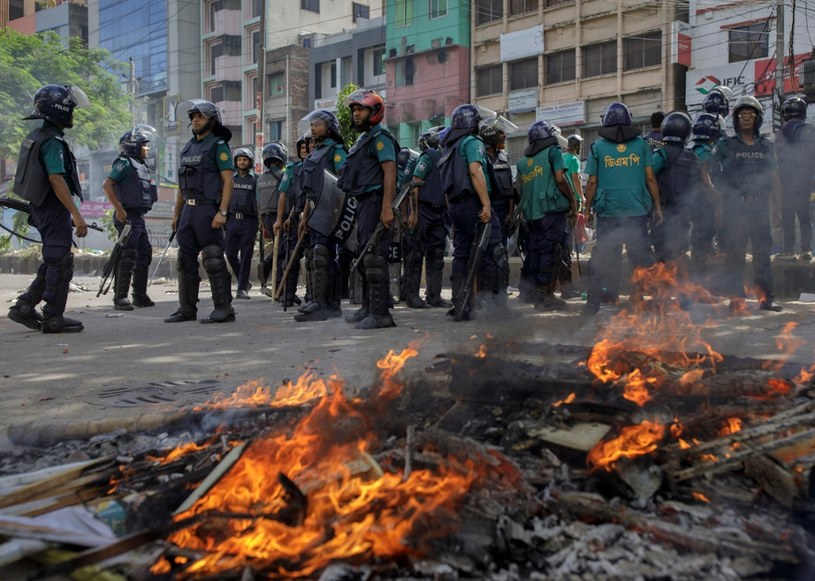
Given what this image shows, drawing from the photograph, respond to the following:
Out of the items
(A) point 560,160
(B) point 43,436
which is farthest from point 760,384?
(A) point 560,160

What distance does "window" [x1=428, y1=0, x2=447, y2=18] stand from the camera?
3603 cm

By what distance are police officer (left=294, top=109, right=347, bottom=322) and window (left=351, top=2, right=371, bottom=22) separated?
140 feet

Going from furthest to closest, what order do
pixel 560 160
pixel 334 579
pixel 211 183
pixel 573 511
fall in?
1. pixel 560 160
2. pixel 211 183
3. pixel 573 511
4. pixel 334 579

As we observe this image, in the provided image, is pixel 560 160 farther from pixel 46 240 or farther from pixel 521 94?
pixel 521 94

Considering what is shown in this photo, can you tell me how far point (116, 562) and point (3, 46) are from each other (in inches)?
1337

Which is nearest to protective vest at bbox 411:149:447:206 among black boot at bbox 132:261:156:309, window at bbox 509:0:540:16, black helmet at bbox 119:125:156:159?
black helmet at bbox 119:125:156:159

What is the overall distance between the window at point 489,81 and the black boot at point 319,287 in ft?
94.1

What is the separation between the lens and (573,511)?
7.66ft

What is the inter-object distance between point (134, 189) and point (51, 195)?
8.53ft

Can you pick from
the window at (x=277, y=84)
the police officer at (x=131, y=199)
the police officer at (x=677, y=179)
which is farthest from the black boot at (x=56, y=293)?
the window at (x=277, y=84)

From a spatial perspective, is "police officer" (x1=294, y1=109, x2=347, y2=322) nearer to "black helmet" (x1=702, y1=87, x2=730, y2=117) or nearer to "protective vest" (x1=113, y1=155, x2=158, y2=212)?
"protective vest" (x1=113, y1=155, x2=158, y2=212)

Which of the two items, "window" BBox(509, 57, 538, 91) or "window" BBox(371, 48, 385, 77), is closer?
"window" BBox(509, 57, 538, 91)

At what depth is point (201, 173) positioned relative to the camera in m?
7.37

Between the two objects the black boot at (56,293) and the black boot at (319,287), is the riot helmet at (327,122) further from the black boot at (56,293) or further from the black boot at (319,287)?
the black boot at (56,293)
